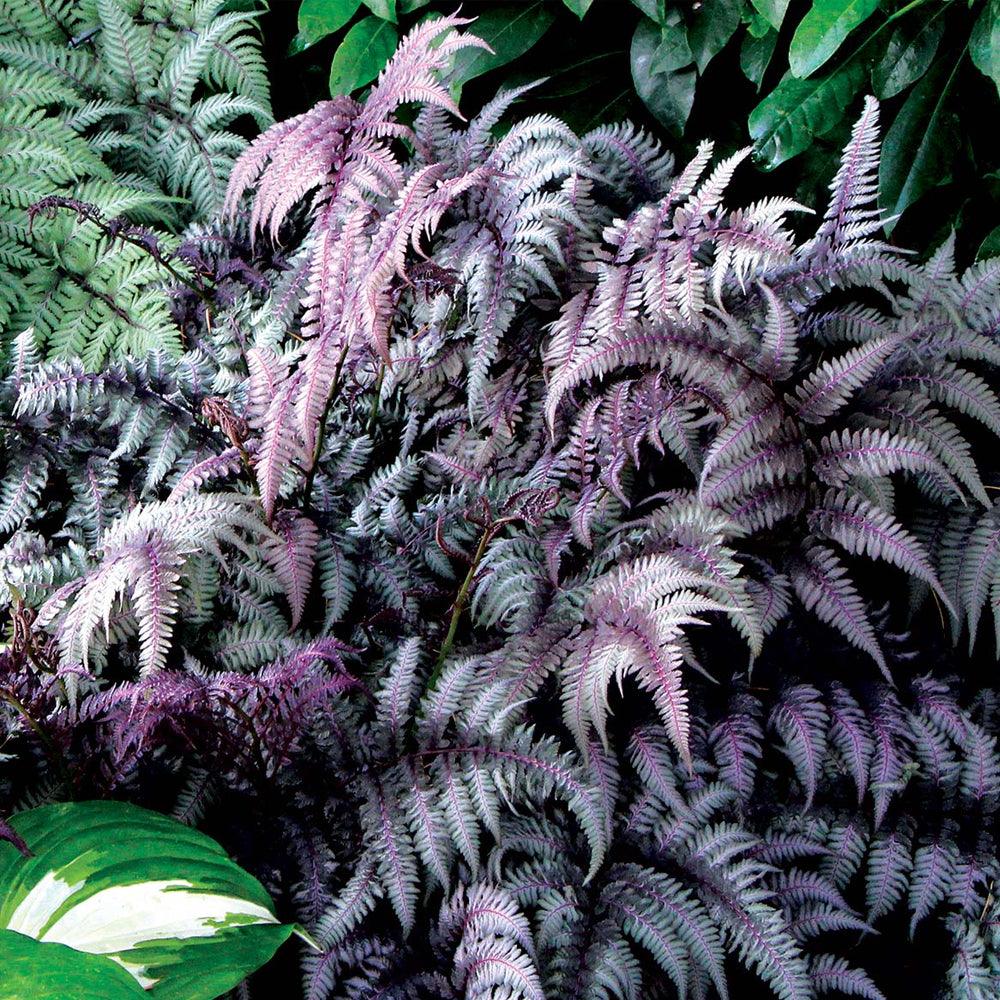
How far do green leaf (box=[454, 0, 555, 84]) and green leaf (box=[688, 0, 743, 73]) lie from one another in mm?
397

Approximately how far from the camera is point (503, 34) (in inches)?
96.0

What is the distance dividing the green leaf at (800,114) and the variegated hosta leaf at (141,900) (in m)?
1.93

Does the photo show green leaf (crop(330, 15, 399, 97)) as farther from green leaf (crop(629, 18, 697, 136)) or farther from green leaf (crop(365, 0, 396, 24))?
green leaf (crop(629, 18, 697, 136))

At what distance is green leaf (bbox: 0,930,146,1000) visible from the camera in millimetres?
1148

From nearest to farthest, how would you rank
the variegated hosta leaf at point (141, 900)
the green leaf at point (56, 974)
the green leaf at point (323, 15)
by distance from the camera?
A: 1. the green leaf at point (56, 974)
2. the variegated hosta leaf at point (141, 900)
3. the green leaf at point (323, 15)

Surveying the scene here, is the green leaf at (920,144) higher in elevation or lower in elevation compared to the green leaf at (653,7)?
lower

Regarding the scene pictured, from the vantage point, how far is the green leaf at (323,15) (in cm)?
248

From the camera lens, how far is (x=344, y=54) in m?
2.50

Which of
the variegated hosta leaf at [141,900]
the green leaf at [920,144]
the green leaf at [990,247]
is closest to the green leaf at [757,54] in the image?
the green leaf at [920,144]

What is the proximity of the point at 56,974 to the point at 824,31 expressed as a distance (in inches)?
86.6

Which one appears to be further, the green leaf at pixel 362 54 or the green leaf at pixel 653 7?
the green leaf at pixel 362 54

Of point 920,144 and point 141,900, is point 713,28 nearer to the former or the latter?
point 920,144

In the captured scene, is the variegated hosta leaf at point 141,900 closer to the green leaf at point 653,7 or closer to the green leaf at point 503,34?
the green leaf at point 503,34

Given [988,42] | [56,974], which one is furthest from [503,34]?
[56,974]
